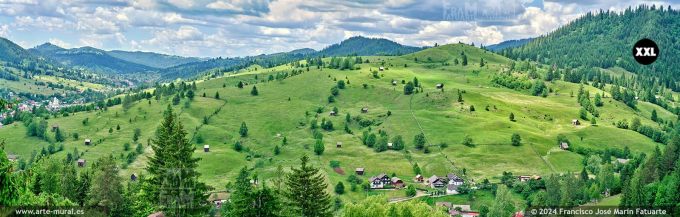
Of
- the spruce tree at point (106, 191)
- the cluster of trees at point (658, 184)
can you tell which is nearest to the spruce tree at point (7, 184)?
the spruce tree at point (106, 191)

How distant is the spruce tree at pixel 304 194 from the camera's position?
76.8m

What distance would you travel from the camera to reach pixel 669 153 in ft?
503

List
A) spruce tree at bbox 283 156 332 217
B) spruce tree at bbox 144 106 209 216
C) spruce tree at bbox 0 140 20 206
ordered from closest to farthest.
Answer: spruce tree at bbox 0 140 20 206
spruce tree at bbox 144 106 209 216
spruce tree at bbox 283 156 332 217

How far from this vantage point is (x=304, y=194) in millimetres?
77000

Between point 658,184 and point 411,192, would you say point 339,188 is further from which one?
point 658,184

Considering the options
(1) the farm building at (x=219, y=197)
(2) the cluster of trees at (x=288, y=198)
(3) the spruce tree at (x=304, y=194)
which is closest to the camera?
(2) the cluster of trees at (x=288, y=198)

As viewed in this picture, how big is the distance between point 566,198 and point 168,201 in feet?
405

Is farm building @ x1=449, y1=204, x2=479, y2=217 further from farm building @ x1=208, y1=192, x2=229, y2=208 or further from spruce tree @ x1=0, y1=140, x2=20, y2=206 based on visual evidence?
spruce tree @ x1=0, y1=140, x2=20, y2=206

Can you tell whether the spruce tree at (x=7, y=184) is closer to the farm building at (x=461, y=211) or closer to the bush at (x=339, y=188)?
the farm building at (x=461, y=211)

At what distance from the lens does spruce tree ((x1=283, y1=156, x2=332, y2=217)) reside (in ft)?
252

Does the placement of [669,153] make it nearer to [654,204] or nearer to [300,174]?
[654,204]

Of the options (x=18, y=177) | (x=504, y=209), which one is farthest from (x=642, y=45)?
(x=504, y=209)

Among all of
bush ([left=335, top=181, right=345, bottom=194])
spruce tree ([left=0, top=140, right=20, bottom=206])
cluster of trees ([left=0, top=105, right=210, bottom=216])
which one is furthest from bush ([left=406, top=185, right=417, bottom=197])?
spruce tree ([left=0, top=140, right=20, bottom=206])

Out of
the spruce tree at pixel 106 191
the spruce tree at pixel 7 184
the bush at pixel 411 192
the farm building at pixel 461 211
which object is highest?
the spruce tree at pixel 7 184
